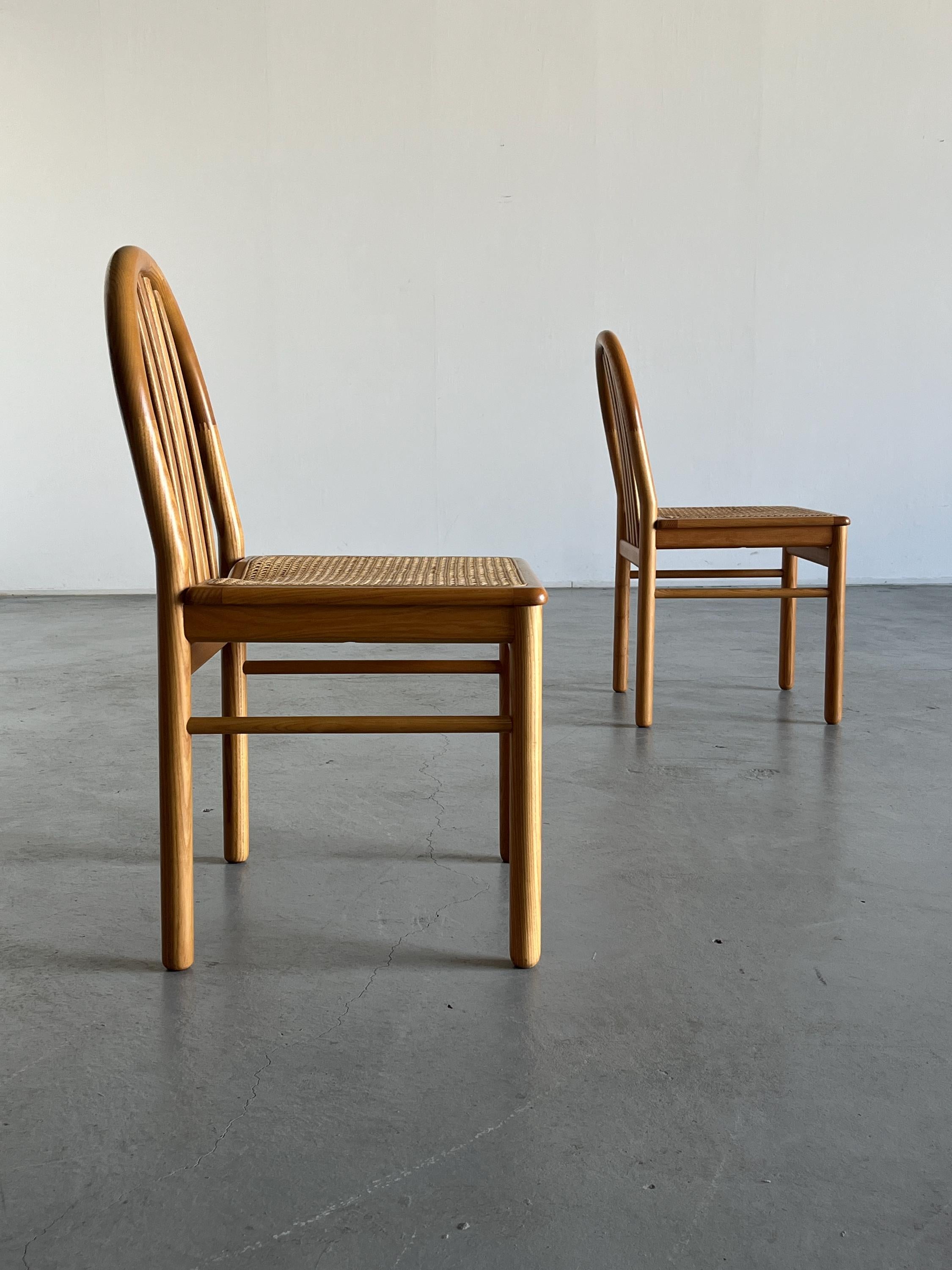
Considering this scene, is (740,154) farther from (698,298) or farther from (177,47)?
(177,47)

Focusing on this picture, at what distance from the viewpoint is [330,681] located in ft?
8.66

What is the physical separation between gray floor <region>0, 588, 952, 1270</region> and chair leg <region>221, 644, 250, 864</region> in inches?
1.6

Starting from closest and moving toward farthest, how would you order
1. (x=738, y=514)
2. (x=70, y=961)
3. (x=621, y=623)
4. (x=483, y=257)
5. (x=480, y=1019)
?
(x=480, y=1019), (x=70, y=961), (x=738, y=514), (x=621, y=623), (x=483, y=257)

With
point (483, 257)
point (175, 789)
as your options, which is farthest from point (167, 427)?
point (483, 257)

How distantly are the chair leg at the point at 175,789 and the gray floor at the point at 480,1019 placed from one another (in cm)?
5

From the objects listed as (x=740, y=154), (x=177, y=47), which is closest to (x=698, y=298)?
(x=740, y=154)

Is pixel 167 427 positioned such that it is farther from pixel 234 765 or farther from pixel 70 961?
pixel 70 961

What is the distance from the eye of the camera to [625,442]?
2.29m

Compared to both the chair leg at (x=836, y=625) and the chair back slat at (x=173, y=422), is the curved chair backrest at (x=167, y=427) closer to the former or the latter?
the chair back slat at (x=173, y=422)

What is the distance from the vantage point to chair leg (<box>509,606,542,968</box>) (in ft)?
3.68

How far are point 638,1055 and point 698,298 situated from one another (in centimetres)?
389

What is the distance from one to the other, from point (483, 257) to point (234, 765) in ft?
11.1

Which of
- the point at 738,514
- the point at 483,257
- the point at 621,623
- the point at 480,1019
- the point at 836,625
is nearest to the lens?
the point at 480,1019

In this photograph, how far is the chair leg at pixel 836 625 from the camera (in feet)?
7.18
